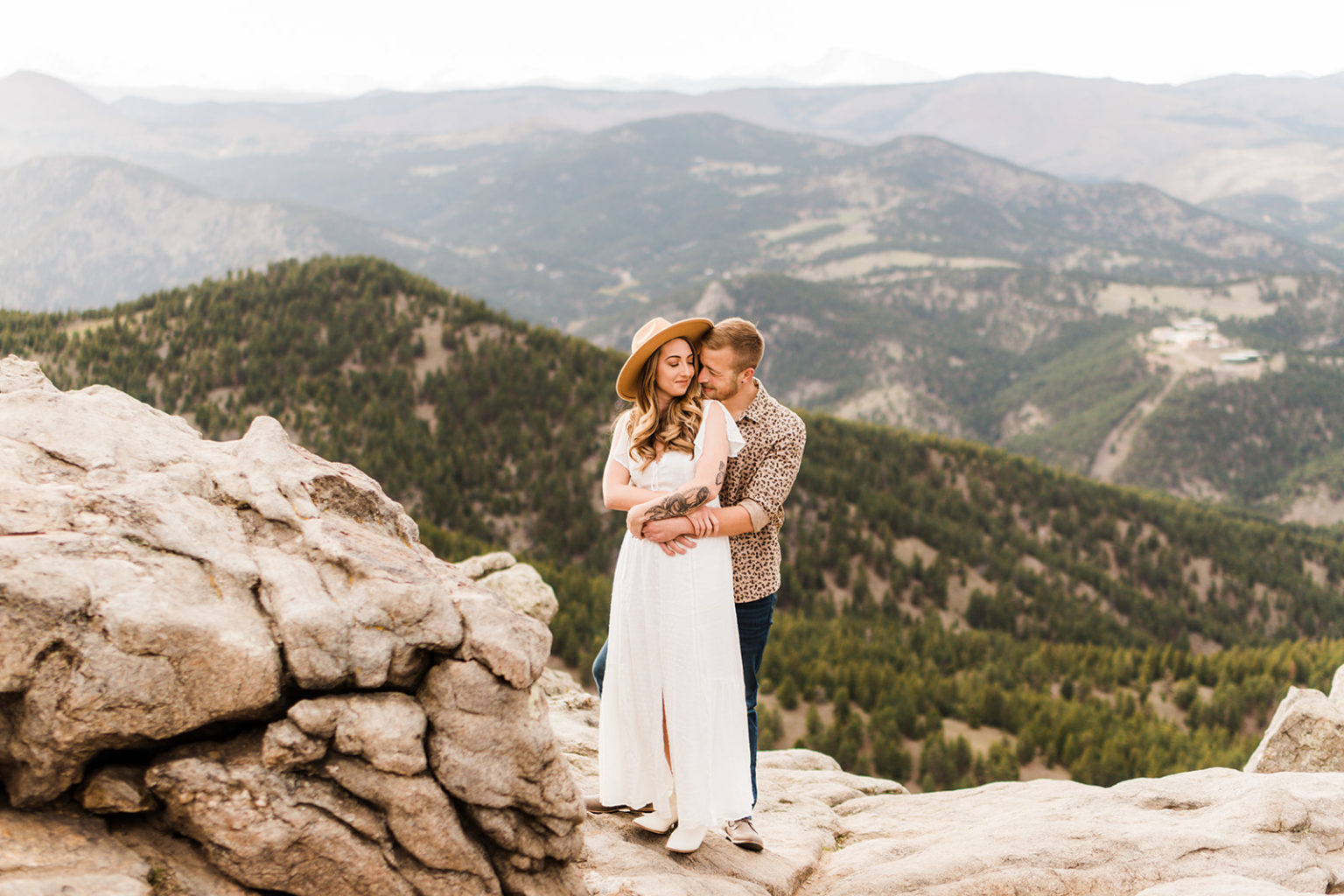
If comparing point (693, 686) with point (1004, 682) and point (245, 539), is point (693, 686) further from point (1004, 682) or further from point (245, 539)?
point (1004, 682)

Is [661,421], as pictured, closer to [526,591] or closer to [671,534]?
[671,534]

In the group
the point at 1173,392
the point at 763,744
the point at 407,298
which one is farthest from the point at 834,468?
the point at 1173,392

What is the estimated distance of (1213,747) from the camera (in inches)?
1564

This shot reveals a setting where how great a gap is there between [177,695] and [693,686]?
12.4 ft

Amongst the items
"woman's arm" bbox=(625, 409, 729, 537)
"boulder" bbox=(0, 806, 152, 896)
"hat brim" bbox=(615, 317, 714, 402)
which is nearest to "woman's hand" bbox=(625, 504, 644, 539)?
"woman's arm" bbox=(625, 409, 729, 537)

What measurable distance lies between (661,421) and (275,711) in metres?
3.57

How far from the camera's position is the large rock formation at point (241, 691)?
4902mm

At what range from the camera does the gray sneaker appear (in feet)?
26.2

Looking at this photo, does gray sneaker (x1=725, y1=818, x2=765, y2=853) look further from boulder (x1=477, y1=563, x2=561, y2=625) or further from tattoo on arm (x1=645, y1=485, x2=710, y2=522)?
boulder (x1=477, y1=563, x2=561, y2=625)

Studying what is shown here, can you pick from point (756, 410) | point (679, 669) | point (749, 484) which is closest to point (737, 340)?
point (756, 410)

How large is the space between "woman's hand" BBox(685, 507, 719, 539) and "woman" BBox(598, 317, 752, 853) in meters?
0.01

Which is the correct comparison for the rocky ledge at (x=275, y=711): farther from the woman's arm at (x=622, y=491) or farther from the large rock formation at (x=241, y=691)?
the woman's arm at (x=622, y=491)

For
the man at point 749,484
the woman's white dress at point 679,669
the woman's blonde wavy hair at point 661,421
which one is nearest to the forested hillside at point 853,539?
the woman's white dress at point 679,669

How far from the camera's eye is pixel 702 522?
263 inches
